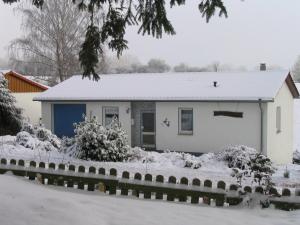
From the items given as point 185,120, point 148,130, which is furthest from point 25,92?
point 185,120

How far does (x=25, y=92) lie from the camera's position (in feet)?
113

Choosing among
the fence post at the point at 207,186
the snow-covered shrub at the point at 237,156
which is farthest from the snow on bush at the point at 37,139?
the fence post at the point at 207,186

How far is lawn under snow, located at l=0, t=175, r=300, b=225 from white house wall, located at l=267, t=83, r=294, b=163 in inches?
540

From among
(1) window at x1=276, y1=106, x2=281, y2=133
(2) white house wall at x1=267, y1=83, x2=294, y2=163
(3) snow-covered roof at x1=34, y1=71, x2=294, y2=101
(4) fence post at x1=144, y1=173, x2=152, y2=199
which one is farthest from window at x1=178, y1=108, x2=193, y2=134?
(4) fence post at x1=144, y1=173, x2=152, y2=199

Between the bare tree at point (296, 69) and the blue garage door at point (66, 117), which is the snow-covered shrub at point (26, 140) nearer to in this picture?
the blue garage door at point (66, 117)

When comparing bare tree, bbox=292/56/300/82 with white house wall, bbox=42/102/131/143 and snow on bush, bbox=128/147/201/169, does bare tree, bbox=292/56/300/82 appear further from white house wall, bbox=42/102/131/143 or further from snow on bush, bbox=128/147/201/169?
snow on bush, bbox=128/147/201/169

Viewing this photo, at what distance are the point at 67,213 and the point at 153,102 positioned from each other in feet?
54.2

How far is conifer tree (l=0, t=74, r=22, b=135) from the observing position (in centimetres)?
2659

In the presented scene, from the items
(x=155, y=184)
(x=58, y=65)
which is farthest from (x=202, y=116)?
(x=58, y=65)

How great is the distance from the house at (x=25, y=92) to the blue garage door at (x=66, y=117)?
391 inches

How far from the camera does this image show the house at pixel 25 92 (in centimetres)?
3347

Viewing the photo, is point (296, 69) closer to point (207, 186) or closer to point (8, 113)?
point (8, 113)

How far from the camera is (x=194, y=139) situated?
20703 mm

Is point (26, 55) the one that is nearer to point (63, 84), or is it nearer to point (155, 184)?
point (63, 84)
